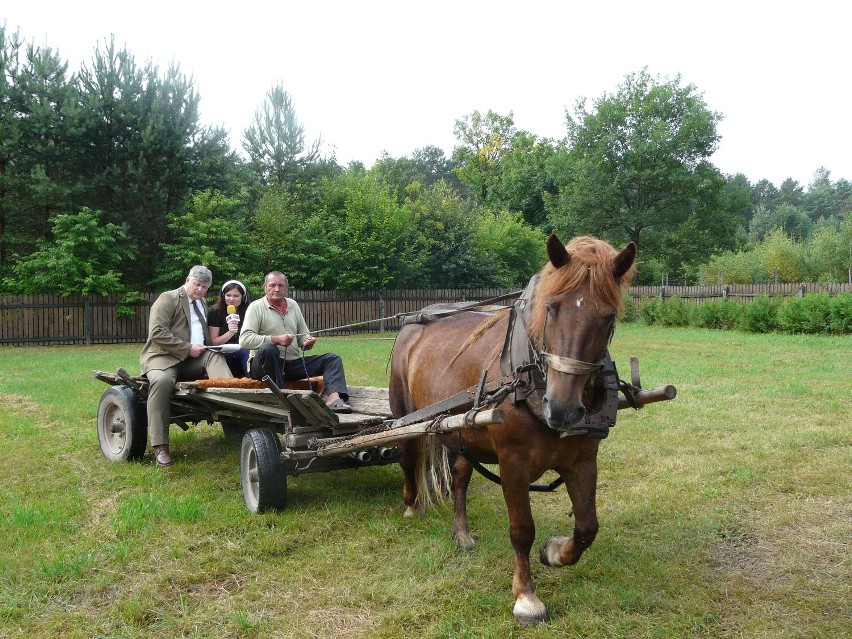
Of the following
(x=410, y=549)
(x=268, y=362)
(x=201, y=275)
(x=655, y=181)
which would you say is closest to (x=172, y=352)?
(x=201, y=275)

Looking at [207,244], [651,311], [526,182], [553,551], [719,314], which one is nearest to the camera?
[553,551]

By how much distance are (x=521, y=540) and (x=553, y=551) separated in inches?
13.6

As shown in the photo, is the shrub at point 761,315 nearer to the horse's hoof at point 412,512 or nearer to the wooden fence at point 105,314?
the wooden fence at point 105,314

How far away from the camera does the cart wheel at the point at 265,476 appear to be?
15.7 ft

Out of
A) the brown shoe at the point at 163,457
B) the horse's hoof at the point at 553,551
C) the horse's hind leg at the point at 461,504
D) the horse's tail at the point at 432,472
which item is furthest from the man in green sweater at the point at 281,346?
the horse's hoof at the point at 553,551

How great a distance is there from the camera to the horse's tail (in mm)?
5027

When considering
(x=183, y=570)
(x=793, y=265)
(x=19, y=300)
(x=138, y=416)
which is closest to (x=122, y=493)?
(x=138, y=416)

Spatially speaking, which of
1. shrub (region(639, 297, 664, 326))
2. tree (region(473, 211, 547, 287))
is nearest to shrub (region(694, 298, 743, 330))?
shrub (region(639, 297, 664, 326))

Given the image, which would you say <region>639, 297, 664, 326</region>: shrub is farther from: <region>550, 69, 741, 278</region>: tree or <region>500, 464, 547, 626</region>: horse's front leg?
<region>500, 464, 547, 626</region>: horse's front leg

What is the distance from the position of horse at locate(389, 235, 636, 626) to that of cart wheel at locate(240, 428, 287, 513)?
1.22 meters

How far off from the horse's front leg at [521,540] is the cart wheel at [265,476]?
202 cm

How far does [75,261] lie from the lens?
65.7 ft

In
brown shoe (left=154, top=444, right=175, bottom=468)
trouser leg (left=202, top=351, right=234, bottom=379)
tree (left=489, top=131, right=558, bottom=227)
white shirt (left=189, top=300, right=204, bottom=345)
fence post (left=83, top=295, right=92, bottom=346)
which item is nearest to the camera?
brown shoe (left=154, top=444, right=175, bottom=468)

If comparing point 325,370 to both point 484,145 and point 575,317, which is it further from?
point 484,145
